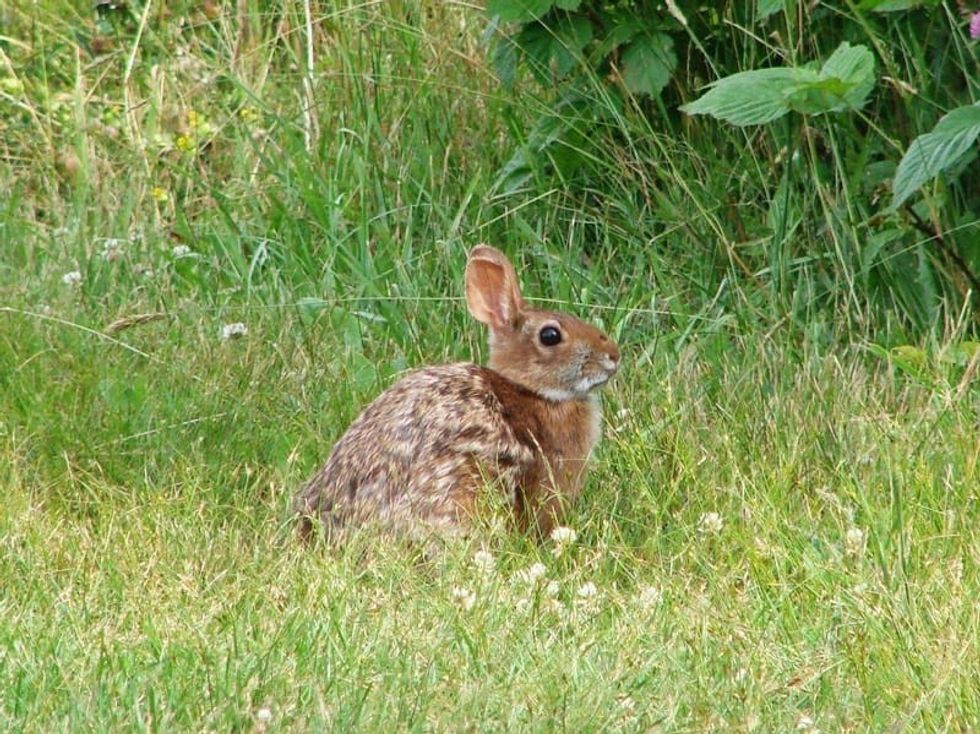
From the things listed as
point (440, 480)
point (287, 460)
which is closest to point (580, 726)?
point (440, 480)

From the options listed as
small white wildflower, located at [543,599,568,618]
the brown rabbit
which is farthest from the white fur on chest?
small white wildflower, located at [543,599,568,618]

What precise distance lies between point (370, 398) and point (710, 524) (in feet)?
4.13

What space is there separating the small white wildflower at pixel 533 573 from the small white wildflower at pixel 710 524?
15.8 inches

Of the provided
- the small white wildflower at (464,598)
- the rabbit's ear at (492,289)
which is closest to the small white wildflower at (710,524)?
the small white wildflower at (464,598)

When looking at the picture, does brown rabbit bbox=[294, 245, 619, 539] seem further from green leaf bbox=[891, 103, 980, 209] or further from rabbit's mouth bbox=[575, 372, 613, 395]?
green leaf bbox=[891, 103, 980, 209]

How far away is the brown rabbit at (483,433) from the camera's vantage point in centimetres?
456

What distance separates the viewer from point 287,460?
16.4 ft

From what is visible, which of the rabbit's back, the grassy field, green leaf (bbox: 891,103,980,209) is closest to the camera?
the grassy field

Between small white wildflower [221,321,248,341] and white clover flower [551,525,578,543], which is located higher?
small white wildflower [221,321,248,341]

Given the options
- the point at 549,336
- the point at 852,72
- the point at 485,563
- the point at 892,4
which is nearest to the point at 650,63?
the point at 892,4

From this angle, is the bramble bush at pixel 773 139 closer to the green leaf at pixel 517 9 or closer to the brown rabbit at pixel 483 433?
the green leaf at pixel 517 9

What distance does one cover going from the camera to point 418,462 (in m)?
4.57

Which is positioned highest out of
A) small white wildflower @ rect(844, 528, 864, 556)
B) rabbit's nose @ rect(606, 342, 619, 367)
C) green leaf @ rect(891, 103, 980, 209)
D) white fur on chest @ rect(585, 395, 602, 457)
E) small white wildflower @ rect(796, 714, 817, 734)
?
green leaf @ rect(891, 103, 980, 209)

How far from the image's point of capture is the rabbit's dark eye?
5000mm
